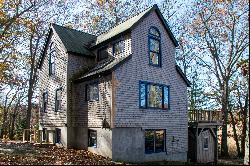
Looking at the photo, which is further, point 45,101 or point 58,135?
point 45,101

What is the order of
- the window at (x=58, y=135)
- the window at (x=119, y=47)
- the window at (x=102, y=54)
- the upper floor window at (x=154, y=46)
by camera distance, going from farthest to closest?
the window at (x=58, y=135) < the window at (x=102, y=54) < the upper floor window at (x=154, y=46) < the window at (x=119, y=47)

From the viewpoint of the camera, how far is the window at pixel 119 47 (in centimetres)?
2342

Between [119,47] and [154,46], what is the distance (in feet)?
8.98

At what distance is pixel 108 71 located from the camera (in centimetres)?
2111

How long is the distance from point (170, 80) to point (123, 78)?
5076 millimetres

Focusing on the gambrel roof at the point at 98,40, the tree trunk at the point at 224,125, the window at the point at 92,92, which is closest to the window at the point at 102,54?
the gambrel roof at the point at 98,40

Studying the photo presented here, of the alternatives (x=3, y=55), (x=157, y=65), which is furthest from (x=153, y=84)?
(x=3, y=55)

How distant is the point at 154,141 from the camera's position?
23.2 meters

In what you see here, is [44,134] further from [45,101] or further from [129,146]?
[129,146]

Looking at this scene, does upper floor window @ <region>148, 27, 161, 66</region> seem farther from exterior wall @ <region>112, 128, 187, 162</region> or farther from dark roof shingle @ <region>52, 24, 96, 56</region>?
exterior wall @ <region>112, 128, 187, 162</region>

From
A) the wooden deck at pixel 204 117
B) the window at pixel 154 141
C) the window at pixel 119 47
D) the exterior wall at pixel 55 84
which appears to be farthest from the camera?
the wooden deck at pixel 204 117

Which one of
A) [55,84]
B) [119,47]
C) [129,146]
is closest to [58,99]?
[55,84]

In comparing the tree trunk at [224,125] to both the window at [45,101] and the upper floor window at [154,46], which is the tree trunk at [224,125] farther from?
the window at [45,101]

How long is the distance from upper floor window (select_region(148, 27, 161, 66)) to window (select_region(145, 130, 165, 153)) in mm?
5095
